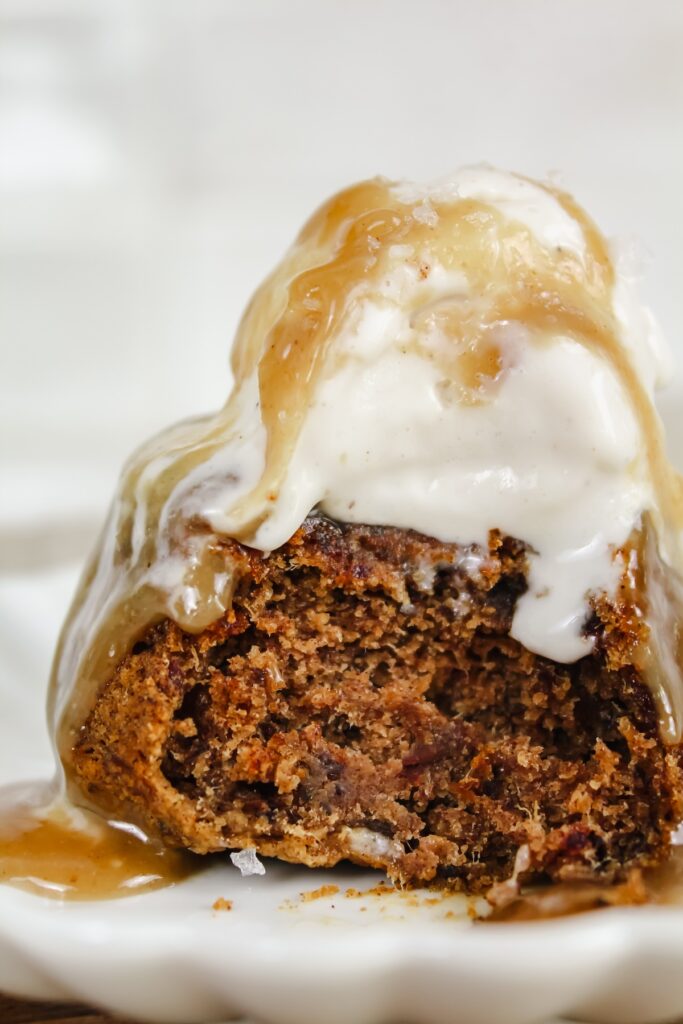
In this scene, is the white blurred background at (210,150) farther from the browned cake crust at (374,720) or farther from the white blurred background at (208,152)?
the browned cake crust at (374,720)

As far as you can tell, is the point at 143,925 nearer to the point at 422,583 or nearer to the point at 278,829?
the point at 278,829

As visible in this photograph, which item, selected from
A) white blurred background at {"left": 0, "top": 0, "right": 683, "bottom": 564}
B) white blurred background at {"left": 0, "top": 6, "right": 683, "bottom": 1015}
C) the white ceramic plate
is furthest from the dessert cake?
white blurred background at {"left": 0, "top": 0, "right": 683, "bottom": 564}

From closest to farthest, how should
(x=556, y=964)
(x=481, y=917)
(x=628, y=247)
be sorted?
(x=556, y=964) < (x=481, y=917) < (x=628, y=247)

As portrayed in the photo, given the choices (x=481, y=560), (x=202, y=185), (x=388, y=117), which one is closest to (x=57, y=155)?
(x=202, y=185)

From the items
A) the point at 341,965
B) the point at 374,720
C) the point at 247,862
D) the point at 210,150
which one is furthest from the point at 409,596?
the point at 210,150

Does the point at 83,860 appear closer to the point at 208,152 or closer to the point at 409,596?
the point at 409,596

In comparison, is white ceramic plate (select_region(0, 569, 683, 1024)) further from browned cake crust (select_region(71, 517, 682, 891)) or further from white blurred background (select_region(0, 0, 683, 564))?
white blurred background (select_region(0, 0, 683, 564))


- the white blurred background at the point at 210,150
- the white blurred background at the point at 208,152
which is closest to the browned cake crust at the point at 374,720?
the white blurred background at the point at 208,152
